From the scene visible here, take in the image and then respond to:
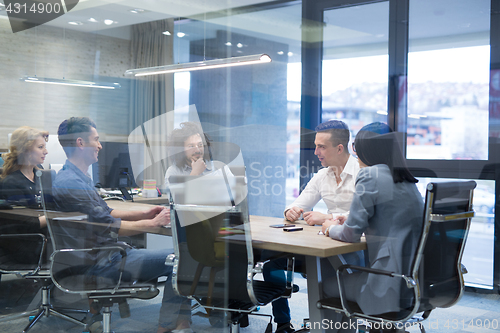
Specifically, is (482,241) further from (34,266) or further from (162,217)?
(34,266)

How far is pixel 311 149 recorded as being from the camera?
302 cm

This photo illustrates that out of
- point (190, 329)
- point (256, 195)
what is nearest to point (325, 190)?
point (256, 195)

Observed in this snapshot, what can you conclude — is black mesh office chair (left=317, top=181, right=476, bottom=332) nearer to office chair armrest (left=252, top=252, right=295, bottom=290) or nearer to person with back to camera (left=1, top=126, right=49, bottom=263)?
office chair armrest (left=252, top=252, right=295, bottom=290)

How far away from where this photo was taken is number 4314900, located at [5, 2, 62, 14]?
2.14m

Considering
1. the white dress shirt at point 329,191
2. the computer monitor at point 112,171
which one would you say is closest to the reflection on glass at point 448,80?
the white dress shirt at point 329,191

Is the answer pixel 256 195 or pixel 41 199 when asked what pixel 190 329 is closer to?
pixel 256 195

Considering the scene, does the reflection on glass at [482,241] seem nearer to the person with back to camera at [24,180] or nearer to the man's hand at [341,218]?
the man's hand at [341,218]

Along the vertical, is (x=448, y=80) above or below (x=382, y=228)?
above

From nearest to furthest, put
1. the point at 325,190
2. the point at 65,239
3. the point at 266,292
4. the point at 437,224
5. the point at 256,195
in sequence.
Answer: the point at 437,224 < the point at 65,239 < the point at 266,292 < the point at 256,195 < the point at 325,190

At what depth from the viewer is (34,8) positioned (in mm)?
2180

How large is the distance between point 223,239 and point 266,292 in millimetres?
375

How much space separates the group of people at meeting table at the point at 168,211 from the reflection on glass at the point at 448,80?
1.64 feet

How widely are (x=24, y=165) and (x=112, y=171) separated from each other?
1.41 feet

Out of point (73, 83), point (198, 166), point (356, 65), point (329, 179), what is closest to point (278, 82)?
point (356, 65)
